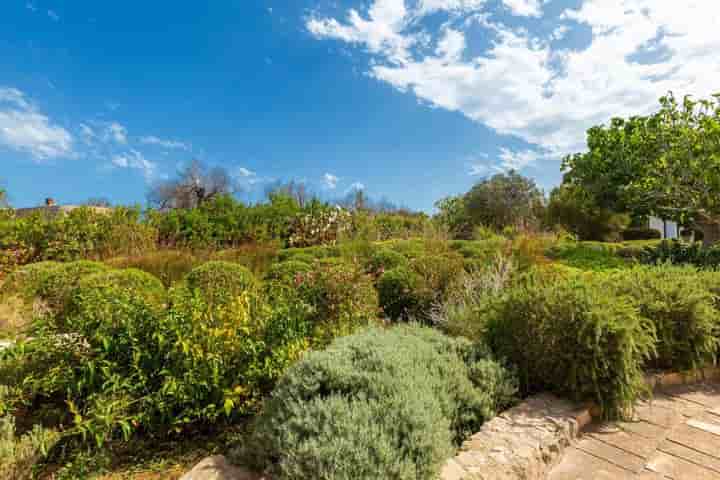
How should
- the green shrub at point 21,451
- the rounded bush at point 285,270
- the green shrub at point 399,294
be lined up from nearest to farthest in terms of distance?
1. the green shrub at point 21,451
2. the green shrub at point 399,294
3. the rounded bush at point 285,270

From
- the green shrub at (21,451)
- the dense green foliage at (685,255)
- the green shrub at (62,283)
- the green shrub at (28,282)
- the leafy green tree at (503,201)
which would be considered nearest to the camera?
the green shrub at (21,451)

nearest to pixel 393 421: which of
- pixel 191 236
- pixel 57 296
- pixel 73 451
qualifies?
pixel 73 451

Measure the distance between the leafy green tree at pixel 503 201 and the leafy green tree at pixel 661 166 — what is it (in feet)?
29.1

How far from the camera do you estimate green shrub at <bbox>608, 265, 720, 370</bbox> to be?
3.01 meters

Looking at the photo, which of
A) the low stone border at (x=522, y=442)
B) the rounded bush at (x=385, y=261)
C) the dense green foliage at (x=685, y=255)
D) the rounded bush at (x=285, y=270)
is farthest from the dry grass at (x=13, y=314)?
the dense green foliage at (x=685, y=255)

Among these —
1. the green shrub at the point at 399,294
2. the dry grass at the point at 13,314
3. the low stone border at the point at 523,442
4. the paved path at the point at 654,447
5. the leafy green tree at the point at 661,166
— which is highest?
the leafy green tree at the point at 661,166

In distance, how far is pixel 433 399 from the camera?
1937 millimetres

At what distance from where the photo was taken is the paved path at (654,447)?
2047 millimetres

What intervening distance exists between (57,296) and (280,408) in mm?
3780

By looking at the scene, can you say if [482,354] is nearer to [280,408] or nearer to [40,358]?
[280,408]

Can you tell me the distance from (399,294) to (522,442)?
2.95m

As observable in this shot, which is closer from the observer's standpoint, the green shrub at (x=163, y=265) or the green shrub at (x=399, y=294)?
the green shrub at (x=399, y=294)

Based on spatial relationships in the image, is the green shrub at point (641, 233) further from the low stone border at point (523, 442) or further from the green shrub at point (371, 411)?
the green shrub at point (371, 411)

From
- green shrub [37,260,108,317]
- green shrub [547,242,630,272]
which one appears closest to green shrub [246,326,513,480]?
green shrub [37,260,108,317]
